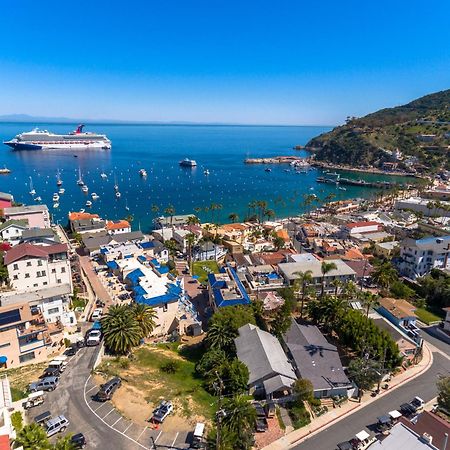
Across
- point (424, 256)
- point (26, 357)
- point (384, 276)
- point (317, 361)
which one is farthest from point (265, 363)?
point (424, 256)

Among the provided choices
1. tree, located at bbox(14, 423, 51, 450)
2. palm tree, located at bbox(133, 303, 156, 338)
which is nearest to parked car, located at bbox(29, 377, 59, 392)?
tree, located at bbox(14, 423, 51, 450)

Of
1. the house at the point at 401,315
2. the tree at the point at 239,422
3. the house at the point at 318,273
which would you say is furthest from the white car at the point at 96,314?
the house at the point at 401,315

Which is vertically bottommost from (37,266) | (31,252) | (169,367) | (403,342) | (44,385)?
(169,367)

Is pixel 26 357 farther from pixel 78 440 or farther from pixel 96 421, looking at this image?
pixel 78 440

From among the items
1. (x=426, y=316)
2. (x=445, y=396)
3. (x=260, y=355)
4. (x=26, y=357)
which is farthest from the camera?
(x=426, y=316)

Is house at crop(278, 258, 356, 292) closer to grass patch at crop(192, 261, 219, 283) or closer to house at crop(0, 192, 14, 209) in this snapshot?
grass patch at crop(192, 261, 219, 283)

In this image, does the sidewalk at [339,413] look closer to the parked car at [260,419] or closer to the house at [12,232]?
the parked car at [260,419]
